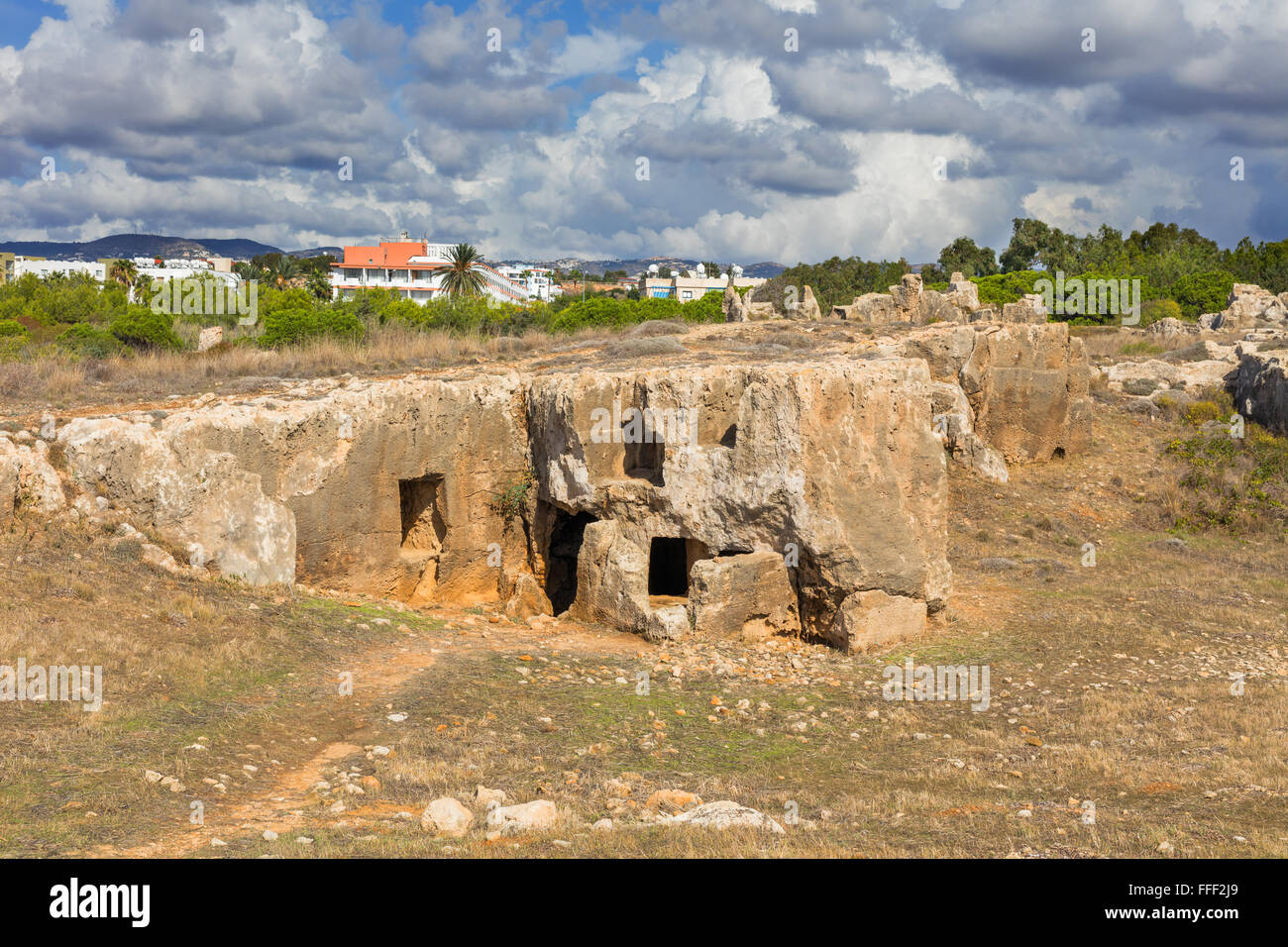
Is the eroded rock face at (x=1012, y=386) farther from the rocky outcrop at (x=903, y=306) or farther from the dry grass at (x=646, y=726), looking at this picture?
the dry grass at (x=646, y=726)

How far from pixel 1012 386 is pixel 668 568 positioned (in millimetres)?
9742

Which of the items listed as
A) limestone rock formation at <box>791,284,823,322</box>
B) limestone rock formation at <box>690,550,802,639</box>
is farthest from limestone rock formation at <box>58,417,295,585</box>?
limestone rock formation at <box>791,284,823,322</box>

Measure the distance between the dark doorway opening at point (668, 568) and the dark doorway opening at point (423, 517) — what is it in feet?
11.6

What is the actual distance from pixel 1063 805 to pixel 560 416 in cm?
871

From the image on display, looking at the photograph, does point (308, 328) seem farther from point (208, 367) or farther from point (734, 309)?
point (734, 309)

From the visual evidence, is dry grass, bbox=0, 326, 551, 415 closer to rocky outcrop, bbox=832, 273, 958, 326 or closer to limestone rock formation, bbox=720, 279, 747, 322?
rocky outcrop, bbox=832, 273, 958, 326

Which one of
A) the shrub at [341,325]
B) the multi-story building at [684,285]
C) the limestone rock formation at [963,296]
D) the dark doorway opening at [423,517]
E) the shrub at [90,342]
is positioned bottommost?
the dark doorway opening at [423,517]

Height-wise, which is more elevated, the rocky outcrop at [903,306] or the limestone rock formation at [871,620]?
the rocky outcrop at [903,306]

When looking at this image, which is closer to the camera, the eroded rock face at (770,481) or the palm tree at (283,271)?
the eroded rock face at (770,481)

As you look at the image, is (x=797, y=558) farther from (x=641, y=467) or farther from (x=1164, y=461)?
(x=1164, y=461)

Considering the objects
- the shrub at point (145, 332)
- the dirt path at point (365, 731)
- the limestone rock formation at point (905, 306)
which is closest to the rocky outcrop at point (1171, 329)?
the limestone rock formation at point (905, 306)

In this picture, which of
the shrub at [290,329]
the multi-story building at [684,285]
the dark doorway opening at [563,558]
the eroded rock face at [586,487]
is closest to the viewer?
the eroded rock face at [586,487]

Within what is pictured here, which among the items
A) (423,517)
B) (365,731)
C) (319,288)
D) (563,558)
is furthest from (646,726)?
(319,288)

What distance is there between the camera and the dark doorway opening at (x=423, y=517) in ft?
51.2
